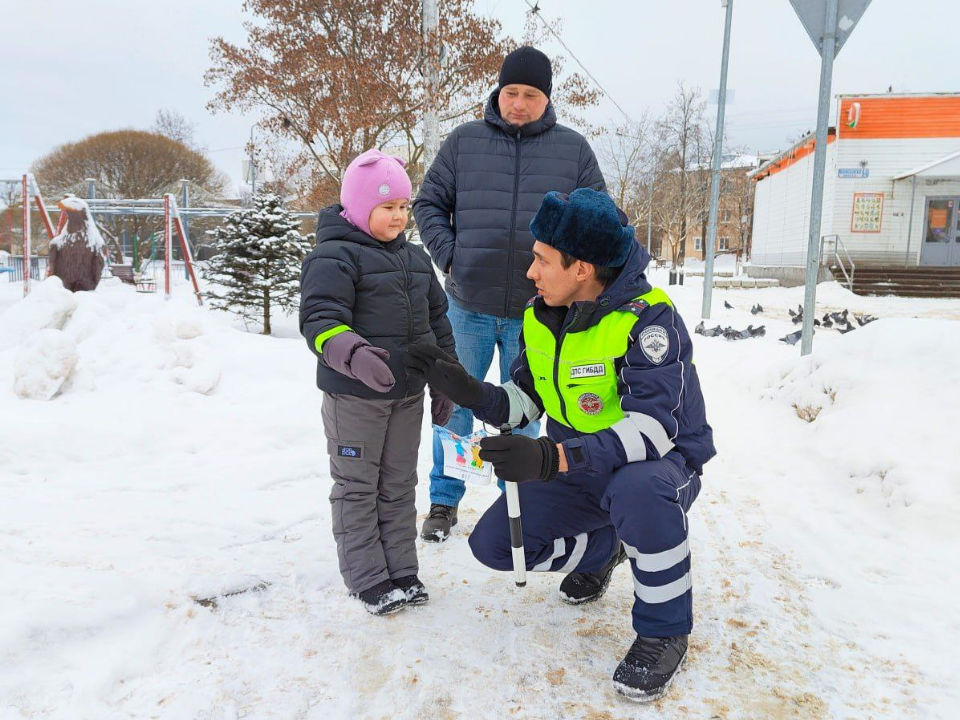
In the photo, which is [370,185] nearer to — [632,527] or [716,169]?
[632,527]

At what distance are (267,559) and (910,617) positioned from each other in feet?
7.77

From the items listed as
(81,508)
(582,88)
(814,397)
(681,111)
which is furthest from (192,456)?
(681,111)

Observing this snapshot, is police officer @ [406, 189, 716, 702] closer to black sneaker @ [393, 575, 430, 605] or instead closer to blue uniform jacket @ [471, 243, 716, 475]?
blue uniform jacket @ [471, 243, 716, 475]

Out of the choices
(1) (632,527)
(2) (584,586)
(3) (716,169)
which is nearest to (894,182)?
(3) (716,169)

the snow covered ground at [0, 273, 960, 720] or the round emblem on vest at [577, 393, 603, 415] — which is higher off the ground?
the round emblem on vest at [577, 393, 603, 415]

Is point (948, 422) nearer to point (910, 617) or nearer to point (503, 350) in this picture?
point (910, 617)

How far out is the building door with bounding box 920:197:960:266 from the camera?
2214 centimetres

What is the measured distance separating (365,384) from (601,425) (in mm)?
815

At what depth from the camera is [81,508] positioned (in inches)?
127

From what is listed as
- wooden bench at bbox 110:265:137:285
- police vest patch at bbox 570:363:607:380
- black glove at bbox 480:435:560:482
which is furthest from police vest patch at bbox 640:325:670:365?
wooden bench at bbox 110:265:137:285

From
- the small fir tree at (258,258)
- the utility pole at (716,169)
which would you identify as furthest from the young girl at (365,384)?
the utility pole at (716,169)

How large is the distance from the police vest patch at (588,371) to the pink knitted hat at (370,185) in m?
0.90

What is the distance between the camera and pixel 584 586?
257cm

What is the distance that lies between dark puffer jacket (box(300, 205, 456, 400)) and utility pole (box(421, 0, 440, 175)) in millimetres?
8391
